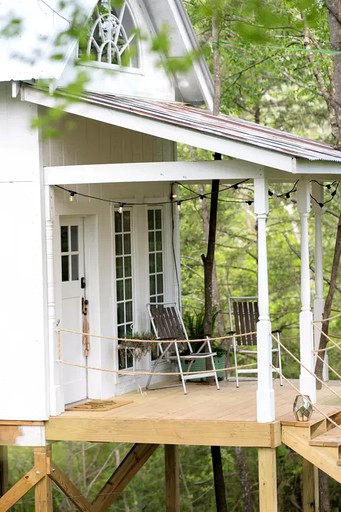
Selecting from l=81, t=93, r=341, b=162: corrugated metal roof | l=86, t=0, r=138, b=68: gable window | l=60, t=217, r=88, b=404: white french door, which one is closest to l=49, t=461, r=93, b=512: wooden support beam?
l=60, t=217, r=88, b=404: white french door

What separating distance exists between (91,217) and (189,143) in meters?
2.03

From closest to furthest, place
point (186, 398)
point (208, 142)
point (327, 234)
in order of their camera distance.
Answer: point (208, 142), point (186, 398), point (327, 234)

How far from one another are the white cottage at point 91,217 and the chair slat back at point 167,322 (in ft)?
0.80

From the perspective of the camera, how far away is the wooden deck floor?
8.69 metres

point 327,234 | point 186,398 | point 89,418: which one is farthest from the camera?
point 327,234

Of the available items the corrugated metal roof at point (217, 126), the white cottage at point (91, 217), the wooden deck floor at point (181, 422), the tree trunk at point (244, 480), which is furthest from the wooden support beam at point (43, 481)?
the tree trunk at point (244, 480)

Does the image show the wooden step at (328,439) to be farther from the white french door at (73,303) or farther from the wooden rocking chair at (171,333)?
the white french door at (73,303)

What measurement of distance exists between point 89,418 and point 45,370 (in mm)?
580

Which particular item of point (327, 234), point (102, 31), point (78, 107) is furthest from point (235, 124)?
point (327, 234)

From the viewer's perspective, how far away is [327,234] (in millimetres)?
19359

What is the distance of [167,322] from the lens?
11070 millimetres

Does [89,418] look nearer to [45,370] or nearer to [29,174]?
[45,370]

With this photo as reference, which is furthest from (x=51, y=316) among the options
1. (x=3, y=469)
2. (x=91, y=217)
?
(x=3, y=469)

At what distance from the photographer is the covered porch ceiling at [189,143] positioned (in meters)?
8.45
